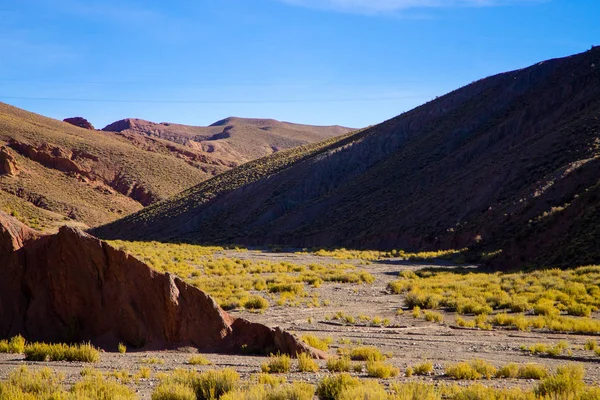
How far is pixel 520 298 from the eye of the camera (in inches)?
869

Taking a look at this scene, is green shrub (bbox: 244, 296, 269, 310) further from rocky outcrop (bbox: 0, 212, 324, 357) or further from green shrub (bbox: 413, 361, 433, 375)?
green shrub (bbox: 413, 361, 433, 375)

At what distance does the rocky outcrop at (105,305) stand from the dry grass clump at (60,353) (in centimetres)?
125

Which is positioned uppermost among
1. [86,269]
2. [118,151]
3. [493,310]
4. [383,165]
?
[118,151]

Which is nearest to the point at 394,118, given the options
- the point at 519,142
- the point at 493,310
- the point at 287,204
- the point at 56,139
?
the point at 287,204

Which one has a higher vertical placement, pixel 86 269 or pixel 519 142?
pixel 519 142

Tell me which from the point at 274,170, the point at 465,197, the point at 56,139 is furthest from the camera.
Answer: the point at 56,139

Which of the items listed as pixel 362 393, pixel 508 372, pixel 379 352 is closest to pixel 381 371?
pixel 379 352

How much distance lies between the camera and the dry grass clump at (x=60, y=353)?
11.8m

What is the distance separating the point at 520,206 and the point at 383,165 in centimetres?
3519

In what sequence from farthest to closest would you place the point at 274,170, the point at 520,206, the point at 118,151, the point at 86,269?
the point at 118,151
the point at 274,170
the point at 520,206
the point at 86,269

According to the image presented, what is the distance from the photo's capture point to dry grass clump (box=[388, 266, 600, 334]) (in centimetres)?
1819

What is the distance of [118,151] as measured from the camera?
12219 centimetres

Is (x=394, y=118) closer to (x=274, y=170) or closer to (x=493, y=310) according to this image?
(x=274, y=170)

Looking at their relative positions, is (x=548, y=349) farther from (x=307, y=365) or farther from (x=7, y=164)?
(x=7, y=164)
